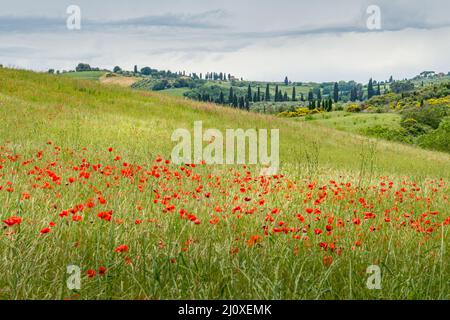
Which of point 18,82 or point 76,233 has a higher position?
point 18,82

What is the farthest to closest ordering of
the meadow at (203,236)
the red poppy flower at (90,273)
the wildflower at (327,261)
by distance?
the wildflower at (327,261) < the meadow at (203,236) < the red poppy flower at (90,273)

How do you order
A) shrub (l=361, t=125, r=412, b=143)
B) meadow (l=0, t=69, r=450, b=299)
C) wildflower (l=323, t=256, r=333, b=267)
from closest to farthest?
1. meadow (l=0, t=69, r=450, b=299)
2. wildflower (l=323, t=256, r=333, b=267)
3. shrub (l=361, t=125, r=412, b=143)

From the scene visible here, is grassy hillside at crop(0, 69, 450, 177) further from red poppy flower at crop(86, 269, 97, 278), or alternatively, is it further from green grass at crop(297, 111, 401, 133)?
green grass at crop(297, 111, 401, 133)

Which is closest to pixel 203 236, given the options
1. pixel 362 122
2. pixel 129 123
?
pixel 129 123

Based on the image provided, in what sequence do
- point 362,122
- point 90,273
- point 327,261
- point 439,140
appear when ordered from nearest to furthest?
point 90,273 → point 327,261 → point 439,140 → point 362,122

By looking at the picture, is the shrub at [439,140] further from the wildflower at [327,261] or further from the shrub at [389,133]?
the wildflower at [327,261]

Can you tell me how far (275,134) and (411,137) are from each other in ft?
138

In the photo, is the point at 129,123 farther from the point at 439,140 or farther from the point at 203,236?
the point at 439,140

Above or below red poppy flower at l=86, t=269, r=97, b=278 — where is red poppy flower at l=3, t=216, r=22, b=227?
above

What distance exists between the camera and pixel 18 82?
25.5 m

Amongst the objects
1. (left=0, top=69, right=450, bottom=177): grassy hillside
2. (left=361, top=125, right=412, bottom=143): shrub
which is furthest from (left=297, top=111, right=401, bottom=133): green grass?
(left=0, top=69, right=450, bottom=177): grassy hillside

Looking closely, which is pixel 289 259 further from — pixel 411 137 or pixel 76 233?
pixel 411 137

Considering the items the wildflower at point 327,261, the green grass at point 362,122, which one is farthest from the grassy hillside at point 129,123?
the green grass at point 362,122
